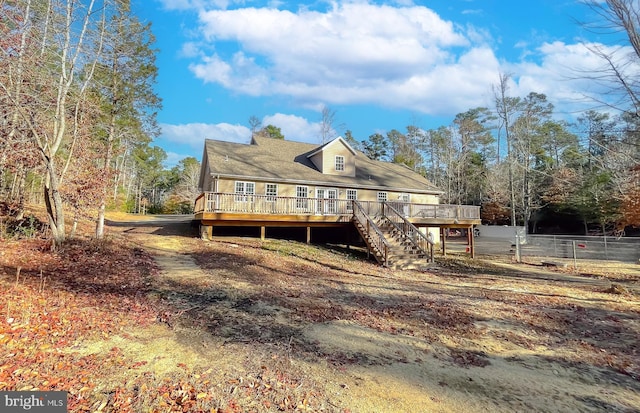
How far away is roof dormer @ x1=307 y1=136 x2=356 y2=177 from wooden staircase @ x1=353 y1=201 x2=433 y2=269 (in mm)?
5605

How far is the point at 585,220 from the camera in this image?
33094mm

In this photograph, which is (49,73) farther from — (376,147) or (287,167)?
(376,147)

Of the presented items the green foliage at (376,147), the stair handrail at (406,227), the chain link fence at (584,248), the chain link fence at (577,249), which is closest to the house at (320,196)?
the stair handrail at (406,227)

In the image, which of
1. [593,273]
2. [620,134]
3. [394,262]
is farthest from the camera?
[593,273]

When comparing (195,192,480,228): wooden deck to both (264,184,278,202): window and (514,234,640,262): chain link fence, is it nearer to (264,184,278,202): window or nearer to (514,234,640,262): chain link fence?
(264,184,278,202): window

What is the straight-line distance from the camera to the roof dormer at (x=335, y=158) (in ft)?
72.1

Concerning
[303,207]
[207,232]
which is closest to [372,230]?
[303,207]

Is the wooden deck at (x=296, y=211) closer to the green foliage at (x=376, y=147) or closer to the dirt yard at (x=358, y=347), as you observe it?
the dirt yard at (x=358, y=347)

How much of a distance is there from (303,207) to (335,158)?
21.9 ft

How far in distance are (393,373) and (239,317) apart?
3.06 metres

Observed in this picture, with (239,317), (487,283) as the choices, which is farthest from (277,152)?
(239,317)

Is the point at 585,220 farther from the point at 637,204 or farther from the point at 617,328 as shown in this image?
the point at 617,328

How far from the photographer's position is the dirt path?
165 inches

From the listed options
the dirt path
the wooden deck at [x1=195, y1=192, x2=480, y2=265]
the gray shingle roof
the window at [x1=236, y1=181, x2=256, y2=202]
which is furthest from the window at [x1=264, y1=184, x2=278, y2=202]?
the dirt path
